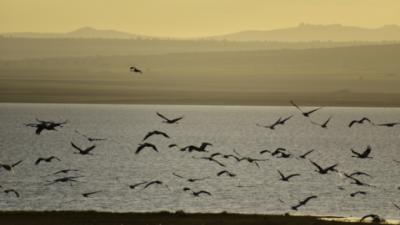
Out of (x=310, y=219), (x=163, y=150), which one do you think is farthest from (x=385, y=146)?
(x=310, y=219)

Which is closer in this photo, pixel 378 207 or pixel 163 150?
pixel 378 207

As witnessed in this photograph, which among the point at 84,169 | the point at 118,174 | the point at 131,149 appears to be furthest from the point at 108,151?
the point at 118,174

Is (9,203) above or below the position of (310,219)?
below

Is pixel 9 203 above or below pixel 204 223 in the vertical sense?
below

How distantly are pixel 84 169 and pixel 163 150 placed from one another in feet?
187

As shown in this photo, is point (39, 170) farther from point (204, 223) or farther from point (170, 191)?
point (204, 223)

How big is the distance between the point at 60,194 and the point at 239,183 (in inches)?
835

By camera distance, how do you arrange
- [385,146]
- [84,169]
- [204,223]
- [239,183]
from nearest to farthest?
Answer: [204,223]
[239,183]
[84,169]
[385,146]

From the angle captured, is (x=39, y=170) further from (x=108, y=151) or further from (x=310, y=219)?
(x=310, y=219)

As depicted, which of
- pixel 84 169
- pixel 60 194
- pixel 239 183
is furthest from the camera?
pixel 84 169

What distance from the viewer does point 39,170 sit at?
350ft

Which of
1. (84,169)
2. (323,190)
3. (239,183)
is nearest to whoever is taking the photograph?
(323,190)

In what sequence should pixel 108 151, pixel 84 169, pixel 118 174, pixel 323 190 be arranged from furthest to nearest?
pixel 108 151, pixel 84 169, pixel 118 174, pixel 323 190

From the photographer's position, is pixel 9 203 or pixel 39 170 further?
pixel 39 170
